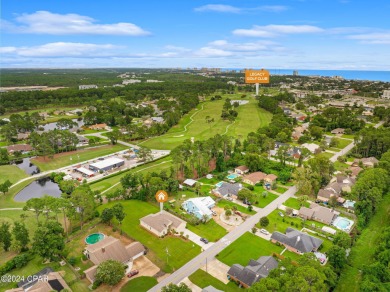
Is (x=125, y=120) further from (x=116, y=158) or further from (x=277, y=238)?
(x=277, y=238)

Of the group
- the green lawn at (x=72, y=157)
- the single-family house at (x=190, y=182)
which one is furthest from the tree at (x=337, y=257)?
the green lawn at (x=72, y=157)

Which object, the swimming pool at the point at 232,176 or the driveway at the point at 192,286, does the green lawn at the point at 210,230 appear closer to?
the driveway at the point at 192,286

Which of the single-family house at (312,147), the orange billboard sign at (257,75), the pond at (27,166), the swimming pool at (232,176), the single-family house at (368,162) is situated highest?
the orange billboard sign at (257,75)

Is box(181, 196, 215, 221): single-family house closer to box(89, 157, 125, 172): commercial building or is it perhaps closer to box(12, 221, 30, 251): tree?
box(12, 221, 30, 251): tree

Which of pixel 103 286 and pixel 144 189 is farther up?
pixel 144 189

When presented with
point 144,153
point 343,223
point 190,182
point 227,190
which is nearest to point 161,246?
point 227,190

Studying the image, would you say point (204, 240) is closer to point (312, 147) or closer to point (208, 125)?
point (312, 147)

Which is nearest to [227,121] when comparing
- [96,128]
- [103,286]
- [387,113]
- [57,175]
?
[96,128]
